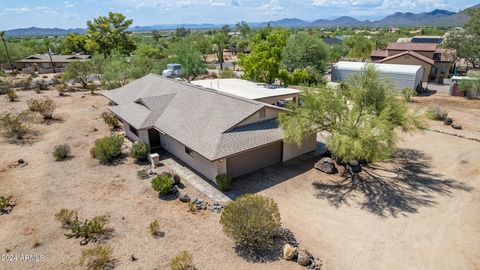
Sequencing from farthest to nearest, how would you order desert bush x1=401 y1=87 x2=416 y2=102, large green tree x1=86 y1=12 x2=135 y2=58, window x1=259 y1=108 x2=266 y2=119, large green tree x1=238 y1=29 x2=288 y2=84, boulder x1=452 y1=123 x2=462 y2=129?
large green tree x1=86 y1=12 x2=135 y2=58
desert bush x1=401 y1=87 x2=416 y2=102
large green tree x1=238 y1=29 x2=288 y2=84
boulder x1=452 y1=123 x2=462 y2=129
window x1=259 y1=108 x2=266 y2=119

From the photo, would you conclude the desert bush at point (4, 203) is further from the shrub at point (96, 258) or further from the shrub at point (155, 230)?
the shrub at point (155, 230)

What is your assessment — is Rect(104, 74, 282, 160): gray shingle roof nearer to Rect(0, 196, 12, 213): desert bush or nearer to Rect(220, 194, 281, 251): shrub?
Rect(220, 194, 281, 251): shrub

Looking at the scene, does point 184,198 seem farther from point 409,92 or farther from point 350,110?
point 409,92

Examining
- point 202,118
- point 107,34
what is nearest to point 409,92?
point 202,118

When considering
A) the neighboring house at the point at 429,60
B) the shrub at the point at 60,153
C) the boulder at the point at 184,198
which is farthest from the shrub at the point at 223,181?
the neighboring house at the point at 429,60

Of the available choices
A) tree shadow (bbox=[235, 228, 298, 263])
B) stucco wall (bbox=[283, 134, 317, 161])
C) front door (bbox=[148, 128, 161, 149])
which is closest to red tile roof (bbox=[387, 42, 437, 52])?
stucco wall (bbox=[283, 134, 317, 161])

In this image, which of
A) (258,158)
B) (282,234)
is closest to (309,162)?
(258,158)
